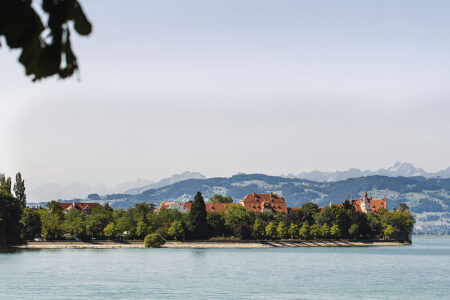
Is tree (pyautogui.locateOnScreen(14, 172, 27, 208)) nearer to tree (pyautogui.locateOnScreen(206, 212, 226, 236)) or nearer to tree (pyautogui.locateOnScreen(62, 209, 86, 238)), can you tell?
tree (pyautogui.locateOnScreen(62, 209, 86, 238))

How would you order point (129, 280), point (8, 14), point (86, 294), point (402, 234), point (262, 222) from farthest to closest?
point (402, 234)
point (262, 222)
point (129, 280)
point (86, 294)
point (8, 14)

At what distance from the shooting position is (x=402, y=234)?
5025 inches

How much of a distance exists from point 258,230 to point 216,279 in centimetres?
5256

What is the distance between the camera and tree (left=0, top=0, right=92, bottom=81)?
126 inches

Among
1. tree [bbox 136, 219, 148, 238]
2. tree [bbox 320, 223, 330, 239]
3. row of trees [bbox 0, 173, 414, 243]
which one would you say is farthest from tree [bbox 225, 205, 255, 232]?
tree [bbox 136, 219, 148, 238]

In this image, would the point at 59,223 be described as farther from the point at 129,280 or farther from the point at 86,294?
the point at 86,294

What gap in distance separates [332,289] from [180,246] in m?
55.8

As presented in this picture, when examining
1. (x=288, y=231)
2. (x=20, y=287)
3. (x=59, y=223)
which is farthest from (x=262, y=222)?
(x=20, y=287)

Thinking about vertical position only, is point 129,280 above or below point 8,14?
below

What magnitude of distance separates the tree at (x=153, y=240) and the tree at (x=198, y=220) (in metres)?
A: 4.86

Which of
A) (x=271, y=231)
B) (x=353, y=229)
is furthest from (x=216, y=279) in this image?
(x=353, y=229)

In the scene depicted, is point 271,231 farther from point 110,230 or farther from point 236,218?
point 110,230

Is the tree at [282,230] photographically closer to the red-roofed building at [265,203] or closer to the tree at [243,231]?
the tree at [243,231]

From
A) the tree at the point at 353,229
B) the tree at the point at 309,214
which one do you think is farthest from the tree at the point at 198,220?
the tree at the point at 353,229
